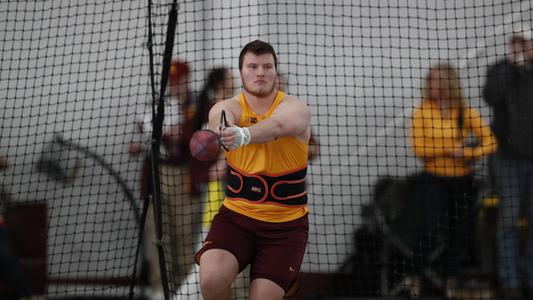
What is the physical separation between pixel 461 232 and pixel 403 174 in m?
1.06

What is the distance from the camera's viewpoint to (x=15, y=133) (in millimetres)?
9703

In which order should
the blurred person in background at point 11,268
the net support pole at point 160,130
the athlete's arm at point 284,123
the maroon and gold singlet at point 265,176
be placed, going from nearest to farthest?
1. the athlete's arm at point 284,123
2. the maroon and gold singlet at point 265,176
3. the net support pole at point 160,130
4. the blurred person in background at point 11,268

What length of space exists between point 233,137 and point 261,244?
0.80 meters

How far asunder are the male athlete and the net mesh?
1.47 meters

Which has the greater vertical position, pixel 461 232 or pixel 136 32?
pixel 136 32

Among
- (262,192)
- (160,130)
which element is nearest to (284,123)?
(262,192)

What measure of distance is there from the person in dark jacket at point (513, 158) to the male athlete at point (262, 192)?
2.67 metres

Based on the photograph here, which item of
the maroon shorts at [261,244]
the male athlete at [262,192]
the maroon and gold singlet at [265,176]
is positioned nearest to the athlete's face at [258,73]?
the male athlete at [262,192]

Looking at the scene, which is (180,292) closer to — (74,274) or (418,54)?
(74,274)

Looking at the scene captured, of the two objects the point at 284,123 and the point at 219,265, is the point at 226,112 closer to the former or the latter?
the point at 284,123

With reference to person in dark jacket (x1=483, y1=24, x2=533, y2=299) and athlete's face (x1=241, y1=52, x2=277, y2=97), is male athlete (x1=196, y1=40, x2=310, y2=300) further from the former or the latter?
person in dark jacket (x1=483, y1=24, x2=533, y2=299)

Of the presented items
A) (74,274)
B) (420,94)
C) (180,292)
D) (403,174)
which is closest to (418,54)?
(420,94)

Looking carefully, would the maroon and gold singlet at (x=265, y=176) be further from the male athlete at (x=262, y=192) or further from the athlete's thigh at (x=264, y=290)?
the athlete's thigh at (x=264, y=290)

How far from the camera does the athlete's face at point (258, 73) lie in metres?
5.31
